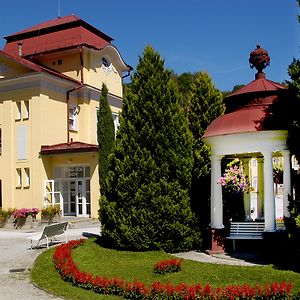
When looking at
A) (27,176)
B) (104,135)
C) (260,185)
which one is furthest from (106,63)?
(260,185)

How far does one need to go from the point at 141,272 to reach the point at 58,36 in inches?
905

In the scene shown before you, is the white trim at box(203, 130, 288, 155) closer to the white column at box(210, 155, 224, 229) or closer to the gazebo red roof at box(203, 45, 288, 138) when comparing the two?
the gazebo red roof at box(203, 45, 288, 138)

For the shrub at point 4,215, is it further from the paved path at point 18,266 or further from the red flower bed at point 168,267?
the red flower bed at point 168,267

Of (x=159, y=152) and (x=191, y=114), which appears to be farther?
(x=191, y=114)

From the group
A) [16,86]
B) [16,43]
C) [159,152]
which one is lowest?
[159,152]

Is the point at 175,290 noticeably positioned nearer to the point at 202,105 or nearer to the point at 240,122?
the point at 240,122

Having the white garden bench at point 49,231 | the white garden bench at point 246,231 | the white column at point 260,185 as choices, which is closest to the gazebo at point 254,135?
the white garden bench at point 246,231

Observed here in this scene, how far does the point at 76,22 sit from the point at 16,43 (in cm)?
504

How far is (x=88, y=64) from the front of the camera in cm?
2972

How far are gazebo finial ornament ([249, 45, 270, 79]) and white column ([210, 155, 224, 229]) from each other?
111 inches

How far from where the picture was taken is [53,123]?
90.1ft

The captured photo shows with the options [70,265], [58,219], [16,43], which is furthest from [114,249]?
[16,43]

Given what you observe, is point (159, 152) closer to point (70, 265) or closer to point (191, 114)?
point (191, 114)

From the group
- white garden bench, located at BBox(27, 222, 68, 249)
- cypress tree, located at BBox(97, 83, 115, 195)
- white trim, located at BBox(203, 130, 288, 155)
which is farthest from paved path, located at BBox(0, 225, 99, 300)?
white trim, located at BBox(203, 130, 288, 155)
